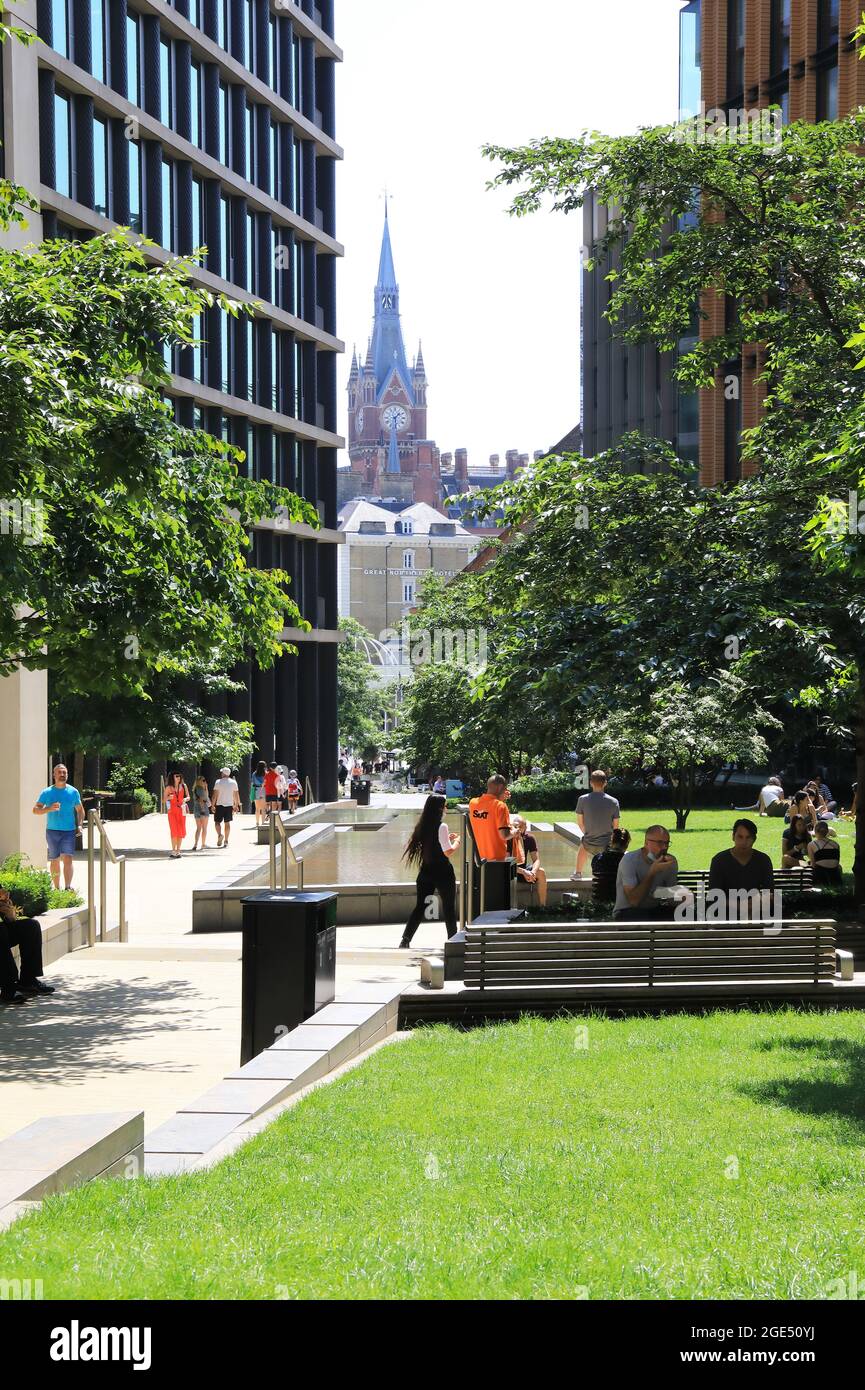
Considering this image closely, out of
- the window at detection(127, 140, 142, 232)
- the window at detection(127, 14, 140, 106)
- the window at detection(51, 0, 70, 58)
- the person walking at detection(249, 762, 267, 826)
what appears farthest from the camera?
the window at detection(127, 140, 142, 232)

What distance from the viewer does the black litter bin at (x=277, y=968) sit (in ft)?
31.8

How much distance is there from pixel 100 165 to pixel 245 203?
945 cm

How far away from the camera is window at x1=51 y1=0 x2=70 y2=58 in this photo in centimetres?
3603

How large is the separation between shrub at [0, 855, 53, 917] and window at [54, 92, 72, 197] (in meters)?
25.4

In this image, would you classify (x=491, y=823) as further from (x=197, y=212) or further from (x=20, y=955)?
(x=197, y=212)

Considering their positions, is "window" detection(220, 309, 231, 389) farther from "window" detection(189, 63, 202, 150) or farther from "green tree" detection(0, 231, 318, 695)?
"green tree" detection(0, 231, 318, 695)

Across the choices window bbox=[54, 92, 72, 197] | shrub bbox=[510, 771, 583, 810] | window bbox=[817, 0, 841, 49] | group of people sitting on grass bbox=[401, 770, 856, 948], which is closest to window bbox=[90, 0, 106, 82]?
window bbox=[54, 92, 72, 197]

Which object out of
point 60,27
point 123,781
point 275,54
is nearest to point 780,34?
point 275,54

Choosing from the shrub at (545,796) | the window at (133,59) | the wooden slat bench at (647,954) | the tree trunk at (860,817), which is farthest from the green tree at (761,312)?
the shrub at (545,796)

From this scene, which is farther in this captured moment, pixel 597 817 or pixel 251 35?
pixel 251 35

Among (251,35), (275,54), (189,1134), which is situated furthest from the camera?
(275,54)

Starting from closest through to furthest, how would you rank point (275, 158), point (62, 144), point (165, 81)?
point (62, 144) < point (165, 81) < point (275, 158)

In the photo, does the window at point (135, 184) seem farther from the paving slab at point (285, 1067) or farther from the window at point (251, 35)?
the paving slab at point (285, 1067)

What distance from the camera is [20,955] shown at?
12.9 m
